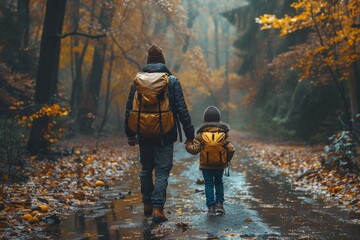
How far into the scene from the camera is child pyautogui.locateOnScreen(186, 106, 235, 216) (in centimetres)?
682

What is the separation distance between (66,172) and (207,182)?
197 inches

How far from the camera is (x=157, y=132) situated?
20.3ft

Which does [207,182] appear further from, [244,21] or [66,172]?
[244,21]

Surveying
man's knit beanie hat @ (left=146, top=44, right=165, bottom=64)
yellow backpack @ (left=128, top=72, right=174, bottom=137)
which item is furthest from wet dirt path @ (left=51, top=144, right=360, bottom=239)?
man's knit beanie hat @ (left=146, top=44, right=165, bottom=64)

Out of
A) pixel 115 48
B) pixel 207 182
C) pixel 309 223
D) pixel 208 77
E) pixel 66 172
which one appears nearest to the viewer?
pixel 309 223

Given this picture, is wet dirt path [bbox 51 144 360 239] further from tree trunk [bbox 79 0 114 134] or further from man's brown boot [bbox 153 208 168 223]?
tree trunk [bbox 79 0 114 134]

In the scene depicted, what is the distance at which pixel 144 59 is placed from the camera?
978 inches

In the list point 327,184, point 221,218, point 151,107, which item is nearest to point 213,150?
point 221,218

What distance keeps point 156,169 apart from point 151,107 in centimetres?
87

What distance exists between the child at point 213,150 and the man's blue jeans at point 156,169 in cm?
44

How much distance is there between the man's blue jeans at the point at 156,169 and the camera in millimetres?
6273

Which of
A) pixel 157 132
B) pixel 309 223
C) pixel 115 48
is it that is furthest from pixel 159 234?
pixel 115 48

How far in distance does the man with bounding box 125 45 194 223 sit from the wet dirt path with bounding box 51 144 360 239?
0.34m

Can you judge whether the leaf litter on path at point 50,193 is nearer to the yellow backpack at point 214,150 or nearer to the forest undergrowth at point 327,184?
the yellow backpack at point 214,150
